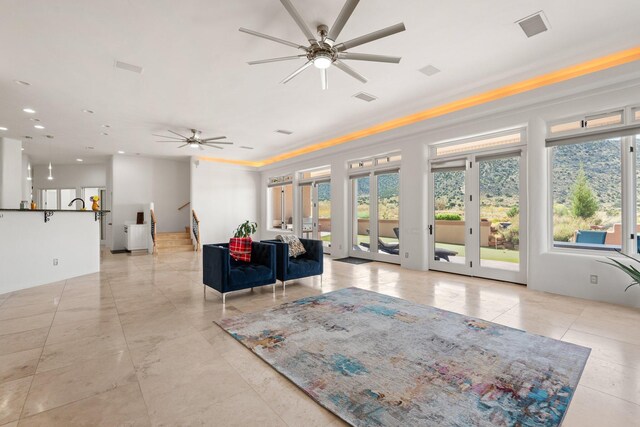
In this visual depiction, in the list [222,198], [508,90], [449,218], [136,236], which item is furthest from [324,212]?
[136,236]

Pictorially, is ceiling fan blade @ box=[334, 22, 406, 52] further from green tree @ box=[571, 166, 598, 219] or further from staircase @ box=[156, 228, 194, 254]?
staircase @ box=[156, 228, 194, 254]

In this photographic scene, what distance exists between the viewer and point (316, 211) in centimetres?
993

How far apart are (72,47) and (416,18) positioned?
14.4 ft

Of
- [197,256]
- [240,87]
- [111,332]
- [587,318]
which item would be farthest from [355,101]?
[197,256]

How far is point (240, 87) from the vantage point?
5.09 meters

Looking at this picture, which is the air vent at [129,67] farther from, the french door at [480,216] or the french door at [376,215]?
the french door at [480,216]

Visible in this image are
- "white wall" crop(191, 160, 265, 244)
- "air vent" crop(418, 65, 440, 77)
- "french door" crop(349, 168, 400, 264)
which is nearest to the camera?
"air vent" crop(418, 65, 440, 77)

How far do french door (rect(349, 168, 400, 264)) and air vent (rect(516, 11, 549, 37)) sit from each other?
13.2 ft

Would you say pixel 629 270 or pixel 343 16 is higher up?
pixel 343 16

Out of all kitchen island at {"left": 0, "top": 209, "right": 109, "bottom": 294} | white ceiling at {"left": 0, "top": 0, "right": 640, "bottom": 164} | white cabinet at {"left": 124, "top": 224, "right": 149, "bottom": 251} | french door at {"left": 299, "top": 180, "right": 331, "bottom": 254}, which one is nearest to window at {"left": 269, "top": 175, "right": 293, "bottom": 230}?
french door at {"left": 299, "top": 180, "right": 331, "bottom": 254}

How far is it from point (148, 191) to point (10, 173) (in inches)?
160

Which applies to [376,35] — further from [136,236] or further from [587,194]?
[136,236]

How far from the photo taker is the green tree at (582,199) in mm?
4582

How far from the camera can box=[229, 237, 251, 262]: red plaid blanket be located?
→ 193 inches
